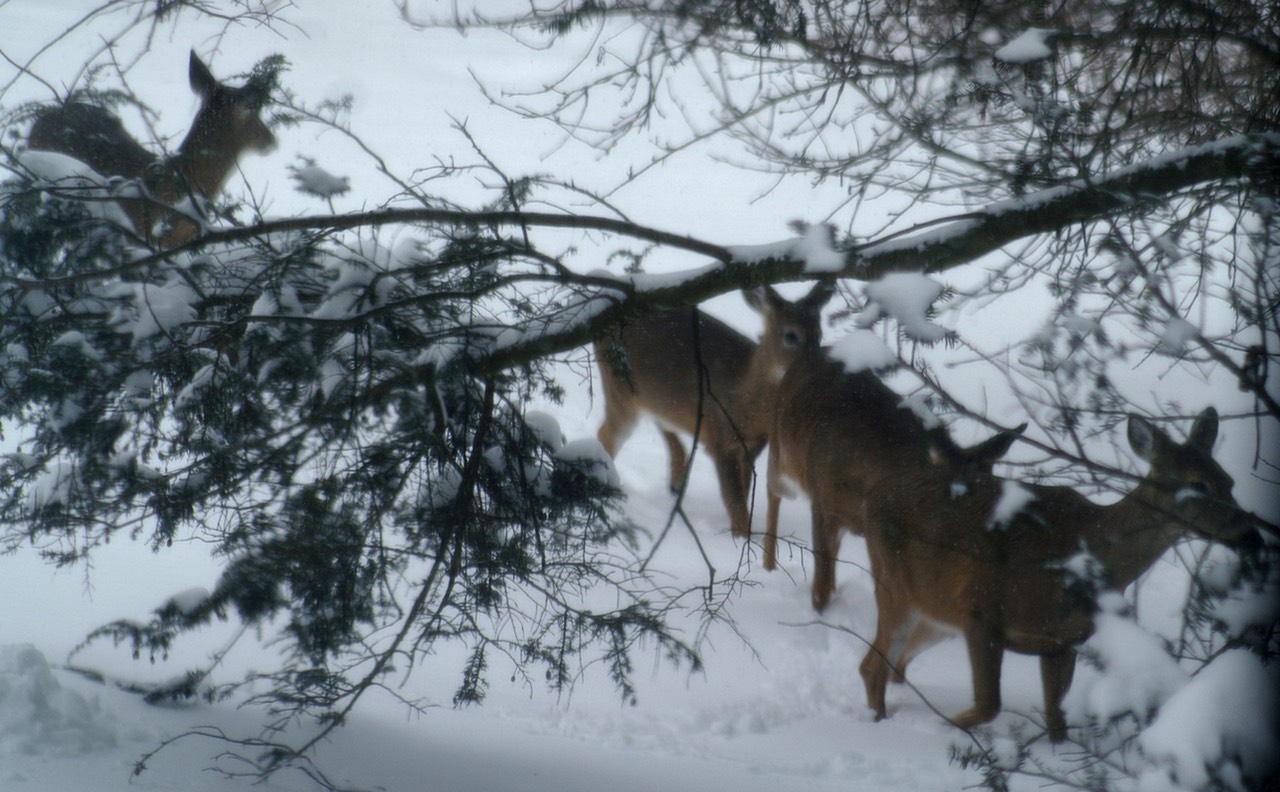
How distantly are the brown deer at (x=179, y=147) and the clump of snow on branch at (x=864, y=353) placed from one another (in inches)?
89.3

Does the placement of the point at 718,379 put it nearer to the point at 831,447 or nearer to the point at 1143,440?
the point at 831,447

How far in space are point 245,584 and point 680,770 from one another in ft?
5.64

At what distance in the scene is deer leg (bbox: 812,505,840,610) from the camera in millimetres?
5008

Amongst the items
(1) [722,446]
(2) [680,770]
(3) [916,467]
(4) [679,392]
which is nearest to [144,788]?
(2) [680,770]

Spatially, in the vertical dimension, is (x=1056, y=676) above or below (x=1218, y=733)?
above

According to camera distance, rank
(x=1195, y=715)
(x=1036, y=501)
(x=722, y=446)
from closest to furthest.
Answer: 1. (x=1195, y=715)
2. (x=1036, y=501)
3. (x=722, y=446)

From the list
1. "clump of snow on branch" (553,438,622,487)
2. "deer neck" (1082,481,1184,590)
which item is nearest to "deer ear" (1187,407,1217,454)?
"deer neck" (1082,481,1184,590)

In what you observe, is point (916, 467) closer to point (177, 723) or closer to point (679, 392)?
point (679, 392)

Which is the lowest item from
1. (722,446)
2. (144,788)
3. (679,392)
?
(144,788)

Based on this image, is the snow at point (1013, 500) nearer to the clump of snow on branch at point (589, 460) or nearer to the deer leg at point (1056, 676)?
the deer leg at point (1056, 676)

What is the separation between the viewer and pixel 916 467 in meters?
4.30

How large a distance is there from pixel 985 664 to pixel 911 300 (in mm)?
2091

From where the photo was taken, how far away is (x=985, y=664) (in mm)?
3646

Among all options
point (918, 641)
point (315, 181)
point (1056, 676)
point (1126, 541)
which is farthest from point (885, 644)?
point (315, 181)
